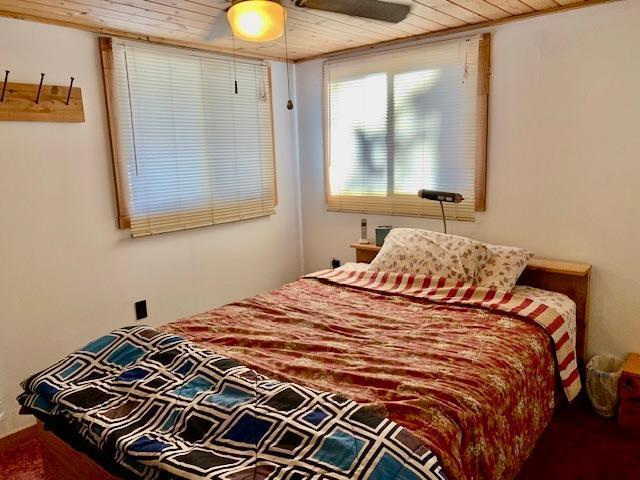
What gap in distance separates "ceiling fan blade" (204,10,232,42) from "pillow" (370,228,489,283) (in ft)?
5.19

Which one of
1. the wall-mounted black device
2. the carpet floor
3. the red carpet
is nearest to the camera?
the carpet floor

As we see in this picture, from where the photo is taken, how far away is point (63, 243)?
107 inches

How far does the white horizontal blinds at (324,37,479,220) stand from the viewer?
3.13 m

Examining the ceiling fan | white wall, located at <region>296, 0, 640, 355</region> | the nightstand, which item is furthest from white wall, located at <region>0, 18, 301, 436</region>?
the nightstand

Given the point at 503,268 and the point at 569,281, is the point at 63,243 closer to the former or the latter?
the point at 503,268

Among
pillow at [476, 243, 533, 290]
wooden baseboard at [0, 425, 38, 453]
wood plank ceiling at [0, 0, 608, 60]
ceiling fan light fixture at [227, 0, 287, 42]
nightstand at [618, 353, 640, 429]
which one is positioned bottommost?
wooden baseboard at [0, 425, 38, 453]

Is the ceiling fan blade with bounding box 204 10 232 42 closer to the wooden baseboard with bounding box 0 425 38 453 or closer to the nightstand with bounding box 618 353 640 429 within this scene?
the wooden baseboard with bounding box 0 425 38 453

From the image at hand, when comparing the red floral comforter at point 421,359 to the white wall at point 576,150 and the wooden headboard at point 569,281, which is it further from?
the white wall at point 576,150

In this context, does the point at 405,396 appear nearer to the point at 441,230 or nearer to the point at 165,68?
the point at 441,230

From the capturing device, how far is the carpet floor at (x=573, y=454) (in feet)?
7.03

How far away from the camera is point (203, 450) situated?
134 cm

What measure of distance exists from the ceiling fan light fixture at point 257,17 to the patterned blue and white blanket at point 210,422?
1282 mm

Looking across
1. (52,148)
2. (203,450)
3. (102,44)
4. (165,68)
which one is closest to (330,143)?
(165,68)

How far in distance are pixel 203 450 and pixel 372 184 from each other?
8.61 feet
